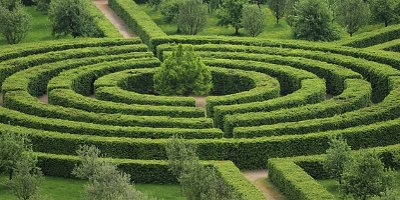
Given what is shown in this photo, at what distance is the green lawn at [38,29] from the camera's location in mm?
77250

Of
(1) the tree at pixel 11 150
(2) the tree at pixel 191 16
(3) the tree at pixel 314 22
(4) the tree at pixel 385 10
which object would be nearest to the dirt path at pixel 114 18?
(2) the tree at pixel 191 16

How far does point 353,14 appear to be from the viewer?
76688 mm

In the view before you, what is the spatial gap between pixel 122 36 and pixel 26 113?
2023 centimetres

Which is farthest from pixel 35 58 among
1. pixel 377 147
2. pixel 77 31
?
pixel 377 147

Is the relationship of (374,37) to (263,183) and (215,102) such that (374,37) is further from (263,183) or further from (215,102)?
(263,183)

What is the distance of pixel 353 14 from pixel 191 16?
12328 millimetres

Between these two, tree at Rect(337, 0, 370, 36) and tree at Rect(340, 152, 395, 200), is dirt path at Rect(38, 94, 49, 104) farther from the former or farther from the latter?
tree at Rect(337, 0, 370, 36)

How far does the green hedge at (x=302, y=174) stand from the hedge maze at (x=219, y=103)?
2.7 inches

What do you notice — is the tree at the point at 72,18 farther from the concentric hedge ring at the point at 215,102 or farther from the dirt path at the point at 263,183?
the dirt path at the point at 263,183

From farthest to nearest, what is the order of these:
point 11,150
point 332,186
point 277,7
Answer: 1. point 277,7
2. point 332,186
3. point 11,150

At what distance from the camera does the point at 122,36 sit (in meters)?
73.5

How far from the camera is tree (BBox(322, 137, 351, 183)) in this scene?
45000 mm

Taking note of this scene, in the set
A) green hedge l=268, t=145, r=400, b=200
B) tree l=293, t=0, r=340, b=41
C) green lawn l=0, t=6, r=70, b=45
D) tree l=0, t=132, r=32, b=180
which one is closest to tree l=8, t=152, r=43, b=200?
tree l=0, t=132, r=32, b=180

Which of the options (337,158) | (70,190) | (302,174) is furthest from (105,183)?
(337,158)
